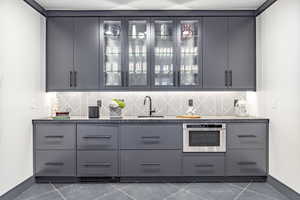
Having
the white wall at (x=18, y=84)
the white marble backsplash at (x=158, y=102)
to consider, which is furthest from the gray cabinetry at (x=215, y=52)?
the white wall at (x=18, y=84)

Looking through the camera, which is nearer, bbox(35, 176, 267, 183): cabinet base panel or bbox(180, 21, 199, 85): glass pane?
bbox(35, 176, 267, 183): cabinet base panel

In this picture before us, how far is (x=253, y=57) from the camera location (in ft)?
12.6

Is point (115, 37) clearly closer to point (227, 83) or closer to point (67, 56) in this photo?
point (67, 56)

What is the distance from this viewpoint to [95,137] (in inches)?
139

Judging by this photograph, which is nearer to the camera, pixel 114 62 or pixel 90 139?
pixel 90 139

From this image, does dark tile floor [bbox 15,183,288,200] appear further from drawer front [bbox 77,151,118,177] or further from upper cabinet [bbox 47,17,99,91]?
upper cabinet [bbox 47,17,99,91]

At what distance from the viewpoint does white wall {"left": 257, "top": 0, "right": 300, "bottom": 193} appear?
285 centimetres

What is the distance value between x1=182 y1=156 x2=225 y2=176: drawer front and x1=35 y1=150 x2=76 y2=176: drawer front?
1588mm

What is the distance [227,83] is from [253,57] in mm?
563

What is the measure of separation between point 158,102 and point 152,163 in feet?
3.53

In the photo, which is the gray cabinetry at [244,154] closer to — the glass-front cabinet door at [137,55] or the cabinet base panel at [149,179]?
the cabinet base panel at [149,179]

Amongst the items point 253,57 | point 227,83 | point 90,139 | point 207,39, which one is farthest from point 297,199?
point 90,139

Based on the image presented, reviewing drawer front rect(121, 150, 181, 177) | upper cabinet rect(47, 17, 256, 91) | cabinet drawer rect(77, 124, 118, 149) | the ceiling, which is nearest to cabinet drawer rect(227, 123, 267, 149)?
upper cabinet rect(47, 17, 256, 91)

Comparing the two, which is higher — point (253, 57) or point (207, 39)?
point (207, 39)
